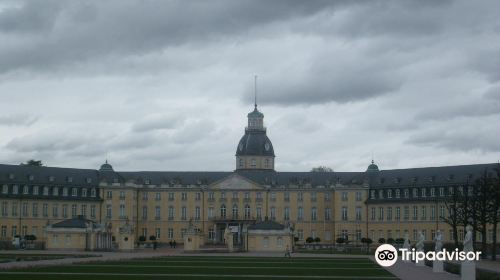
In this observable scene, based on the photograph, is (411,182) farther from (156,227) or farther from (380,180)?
(156,227)

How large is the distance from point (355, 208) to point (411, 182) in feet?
29.0

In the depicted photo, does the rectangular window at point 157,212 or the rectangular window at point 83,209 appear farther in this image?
the rectangular window at point 157,212

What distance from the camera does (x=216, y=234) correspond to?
123438 mm

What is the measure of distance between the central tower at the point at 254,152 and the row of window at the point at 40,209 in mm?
21786

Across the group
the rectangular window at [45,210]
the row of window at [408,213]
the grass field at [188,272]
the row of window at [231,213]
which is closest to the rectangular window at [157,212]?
the row of window at [231,213]

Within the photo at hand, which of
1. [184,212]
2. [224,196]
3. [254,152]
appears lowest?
[184,212]

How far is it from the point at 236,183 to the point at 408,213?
23.9m

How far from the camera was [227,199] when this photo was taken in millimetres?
124250

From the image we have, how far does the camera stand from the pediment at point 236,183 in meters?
124

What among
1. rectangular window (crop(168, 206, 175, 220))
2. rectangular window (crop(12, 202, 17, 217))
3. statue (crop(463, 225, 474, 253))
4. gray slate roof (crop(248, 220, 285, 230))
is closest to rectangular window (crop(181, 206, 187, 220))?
rectangular window (crop(168, 206, 175, 220))

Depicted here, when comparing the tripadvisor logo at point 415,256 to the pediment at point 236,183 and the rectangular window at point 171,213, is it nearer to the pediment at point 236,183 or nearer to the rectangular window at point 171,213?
the pediment at point 236,183

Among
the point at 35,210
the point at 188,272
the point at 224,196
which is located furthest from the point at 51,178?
the point at 188,272

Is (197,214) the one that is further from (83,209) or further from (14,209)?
(14,209)

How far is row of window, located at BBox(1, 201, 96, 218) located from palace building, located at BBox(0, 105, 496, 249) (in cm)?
13
